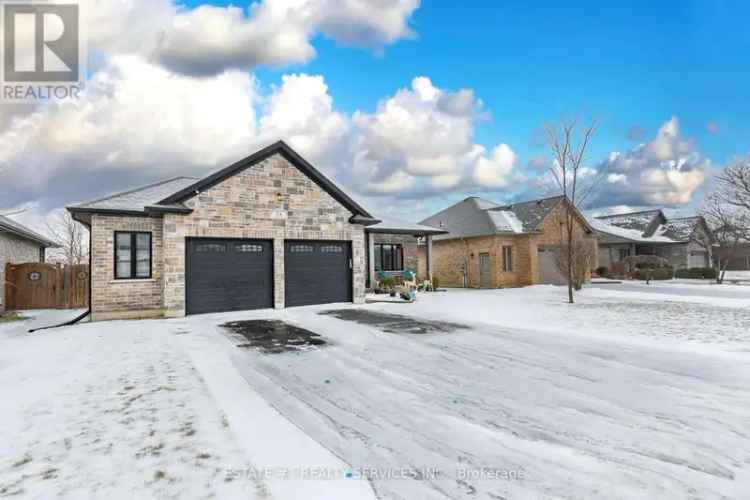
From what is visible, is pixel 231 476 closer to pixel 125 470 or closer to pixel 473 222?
pixel 125 470

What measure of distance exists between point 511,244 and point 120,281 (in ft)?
69.8

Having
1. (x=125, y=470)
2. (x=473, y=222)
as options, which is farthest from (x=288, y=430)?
(x=473, y=222)

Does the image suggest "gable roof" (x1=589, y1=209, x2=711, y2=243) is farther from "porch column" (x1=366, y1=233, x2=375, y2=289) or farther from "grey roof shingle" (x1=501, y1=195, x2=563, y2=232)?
"porch column" (x1=366, y1=233, x2=375, y2=289)

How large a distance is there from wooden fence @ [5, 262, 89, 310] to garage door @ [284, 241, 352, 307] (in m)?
10.1

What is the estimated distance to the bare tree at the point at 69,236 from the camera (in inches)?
1652

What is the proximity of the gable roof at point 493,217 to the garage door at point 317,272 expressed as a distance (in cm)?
1205

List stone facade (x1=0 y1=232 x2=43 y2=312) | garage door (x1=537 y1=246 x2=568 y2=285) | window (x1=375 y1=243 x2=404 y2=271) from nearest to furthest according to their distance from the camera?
stone facade (x1=0 y1=232 x2=43 y2=312) < window (x1=375 y1=243 x2=404 y2=271) < garage door (x1=537 y1=246 x2=568 y2=285)

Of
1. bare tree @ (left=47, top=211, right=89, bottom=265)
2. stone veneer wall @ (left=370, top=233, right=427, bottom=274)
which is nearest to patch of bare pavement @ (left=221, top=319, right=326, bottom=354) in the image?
stone veneer wall @ (left=370, top=233, right=427, bottom=274)

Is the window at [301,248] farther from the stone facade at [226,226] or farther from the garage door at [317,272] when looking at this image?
the stone facade at [226,226]

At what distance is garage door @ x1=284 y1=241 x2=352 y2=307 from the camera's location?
1569 cm

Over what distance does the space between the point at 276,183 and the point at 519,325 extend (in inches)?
382

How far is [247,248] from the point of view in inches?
583

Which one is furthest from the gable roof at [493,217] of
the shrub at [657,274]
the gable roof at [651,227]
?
the gable roof at [651,227]

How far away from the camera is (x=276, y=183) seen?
15.3m
